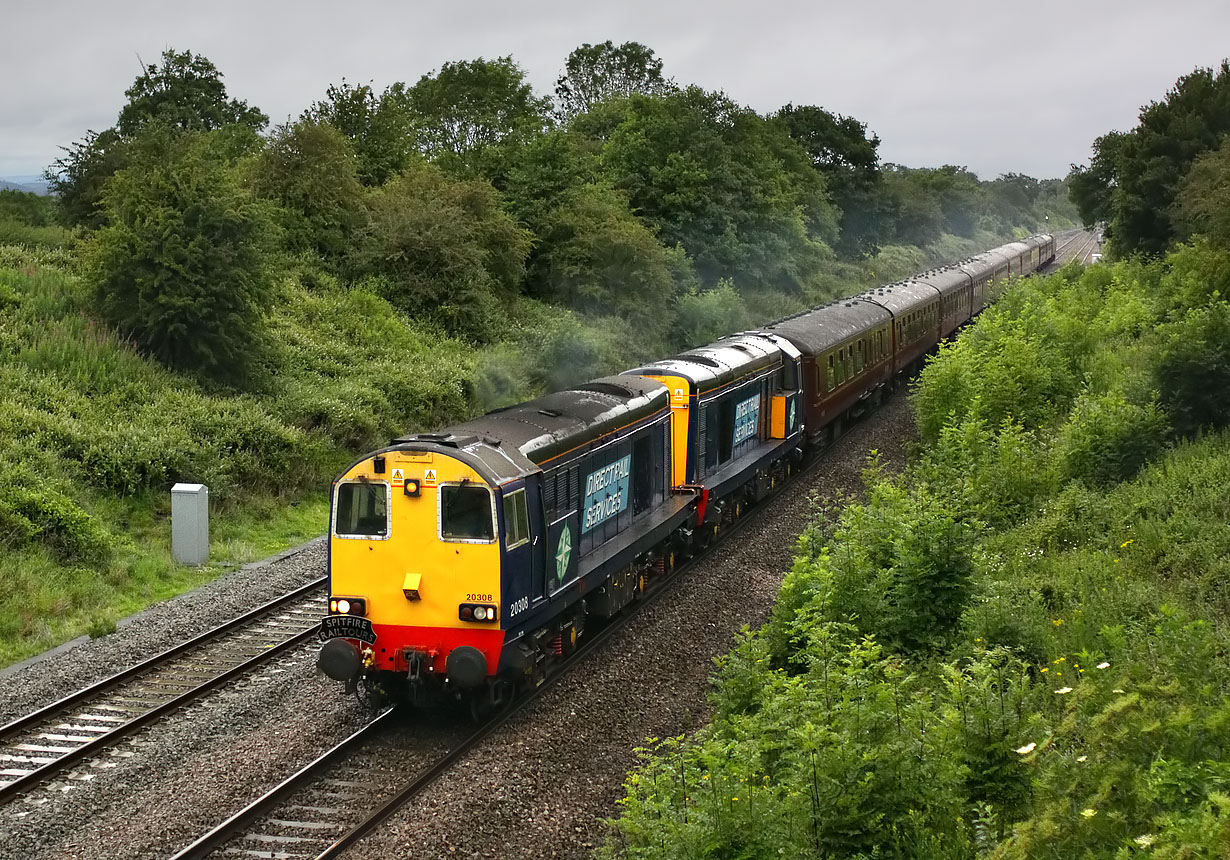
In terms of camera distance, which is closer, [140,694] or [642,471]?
[140,694]

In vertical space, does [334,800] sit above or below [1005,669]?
below

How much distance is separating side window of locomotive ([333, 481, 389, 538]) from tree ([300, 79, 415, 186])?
29.7 metres

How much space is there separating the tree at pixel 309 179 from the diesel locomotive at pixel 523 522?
18.7 meters

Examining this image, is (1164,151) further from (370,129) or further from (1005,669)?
(1005,669)

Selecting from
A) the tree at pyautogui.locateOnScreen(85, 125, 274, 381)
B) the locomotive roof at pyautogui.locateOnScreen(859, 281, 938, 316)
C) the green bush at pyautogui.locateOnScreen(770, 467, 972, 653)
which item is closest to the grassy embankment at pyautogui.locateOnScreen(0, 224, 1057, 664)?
the tree at pyautogui.locateOnScreen(85, 125, 274, 381)

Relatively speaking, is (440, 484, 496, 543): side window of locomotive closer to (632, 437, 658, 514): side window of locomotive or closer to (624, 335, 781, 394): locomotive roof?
(632, 437, 658, 514): side window of locomotive

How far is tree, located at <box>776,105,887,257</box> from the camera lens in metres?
70.7

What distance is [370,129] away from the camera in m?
41.5

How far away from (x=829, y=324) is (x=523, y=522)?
1744 cm

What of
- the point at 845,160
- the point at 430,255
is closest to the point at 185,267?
the point at 430,255

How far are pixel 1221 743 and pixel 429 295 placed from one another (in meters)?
30.0

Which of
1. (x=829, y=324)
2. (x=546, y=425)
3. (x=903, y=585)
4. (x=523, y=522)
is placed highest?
(x=829, y=324)

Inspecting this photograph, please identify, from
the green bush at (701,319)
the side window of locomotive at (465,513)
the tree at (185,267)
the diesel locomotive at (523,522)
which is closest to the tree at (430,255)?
the green bush at (701,319)

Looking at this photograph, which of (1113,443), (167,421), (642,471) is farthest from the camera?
(167,421)
